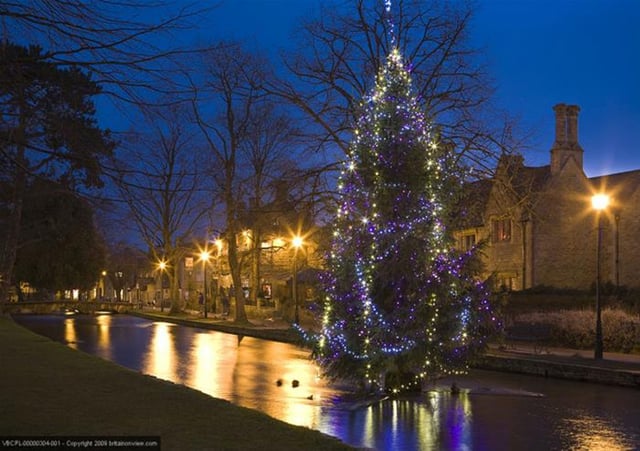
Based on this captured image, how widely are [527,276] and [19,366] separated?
3115 cm

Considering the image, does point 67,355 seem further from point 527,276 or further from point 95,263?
point 95,263

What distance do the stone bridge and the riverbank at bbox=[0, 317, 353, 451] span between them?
50.5m

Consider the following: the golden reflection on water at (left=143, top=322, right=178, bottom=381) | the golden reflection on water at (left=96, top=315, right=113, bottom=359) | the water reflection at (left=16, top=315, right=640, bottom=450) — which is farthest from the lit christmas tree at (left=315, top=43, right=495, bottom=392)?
the golden reflection on water at (left=96, top=315, right=113, bottom=359)

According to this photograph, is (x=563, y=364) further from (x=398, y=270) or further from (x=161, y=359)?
(x=161, y=359)

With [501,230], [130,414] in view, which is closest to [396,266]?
[130,414]

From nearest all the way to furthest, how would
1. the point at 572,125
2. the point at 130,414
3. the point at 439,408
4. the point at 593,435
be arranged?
the point at 130,414, the point at 593,435, the point at 439,408, the point at 572,125

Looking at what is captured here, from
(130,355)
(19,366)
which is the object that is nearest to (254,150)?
(130,355)

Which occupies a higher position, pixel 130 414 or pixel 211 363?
pixel 130 414

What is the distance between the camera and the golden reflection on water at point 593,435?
1122cm

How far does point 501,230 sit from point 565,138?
6397mm

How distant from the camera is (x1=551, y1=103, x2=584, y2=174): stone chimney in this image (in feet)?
141

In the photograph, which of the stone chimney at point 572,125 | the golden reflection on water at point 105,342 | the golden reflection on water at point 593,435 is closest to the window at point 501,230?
the stone chimney at point 572,125

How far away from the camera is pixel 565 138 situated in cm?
4297

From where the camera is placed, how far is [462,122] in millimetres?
27859
